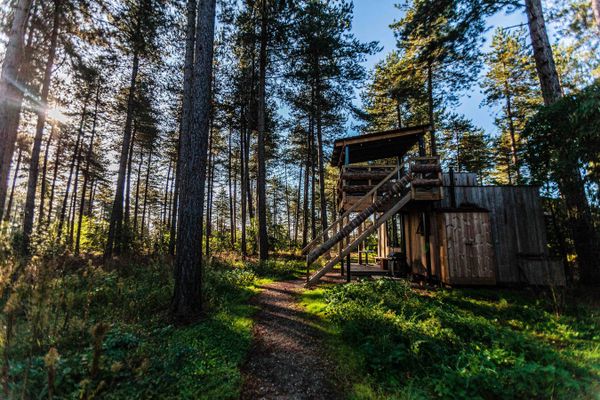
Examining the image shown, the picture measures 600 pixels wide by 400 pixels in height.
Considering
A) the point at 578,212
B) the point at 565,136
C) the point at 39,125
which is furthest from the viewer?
the point at 39,125

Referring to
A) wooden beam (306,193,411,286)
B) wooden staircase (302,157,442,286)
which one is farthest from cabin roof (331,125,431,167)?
wooden beam (306,193,411,286)

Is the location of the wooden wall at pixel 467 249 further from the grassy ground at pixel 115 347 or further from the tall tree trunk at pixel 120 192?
the tall tree trunk at pixel 120 192

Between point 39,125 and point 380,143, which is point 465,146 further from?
point 39,125

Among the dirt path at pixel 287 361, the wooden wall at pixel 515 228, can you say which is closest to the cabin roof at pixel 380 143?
the wooden wall at pixel 515 228

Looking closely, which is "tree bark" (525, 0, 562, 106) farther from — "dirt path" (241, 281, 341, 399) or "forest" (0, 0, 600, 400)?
"dirt path" (241, 281, 341, 399)

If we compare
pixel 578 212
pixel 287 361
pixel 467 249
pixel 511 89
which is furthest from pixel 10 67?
pixel 511 89

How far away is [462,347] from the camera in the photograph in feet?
12.8

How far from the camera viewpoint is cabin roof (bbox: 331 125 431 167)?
10.4m

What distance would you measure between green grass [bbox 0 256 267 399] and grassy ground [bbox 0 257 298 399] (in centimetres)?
1

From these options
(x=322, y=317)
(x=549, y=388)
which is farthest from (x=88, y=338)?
(x=549, y=388)

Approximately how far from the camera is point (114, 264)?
10.2m

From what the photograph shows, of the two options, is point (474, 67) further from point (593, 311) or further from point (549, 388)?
point (549, 388)

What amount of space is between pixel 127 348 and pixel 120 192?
11.8m

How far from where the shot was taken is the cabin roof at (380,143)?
10422 millimetres
